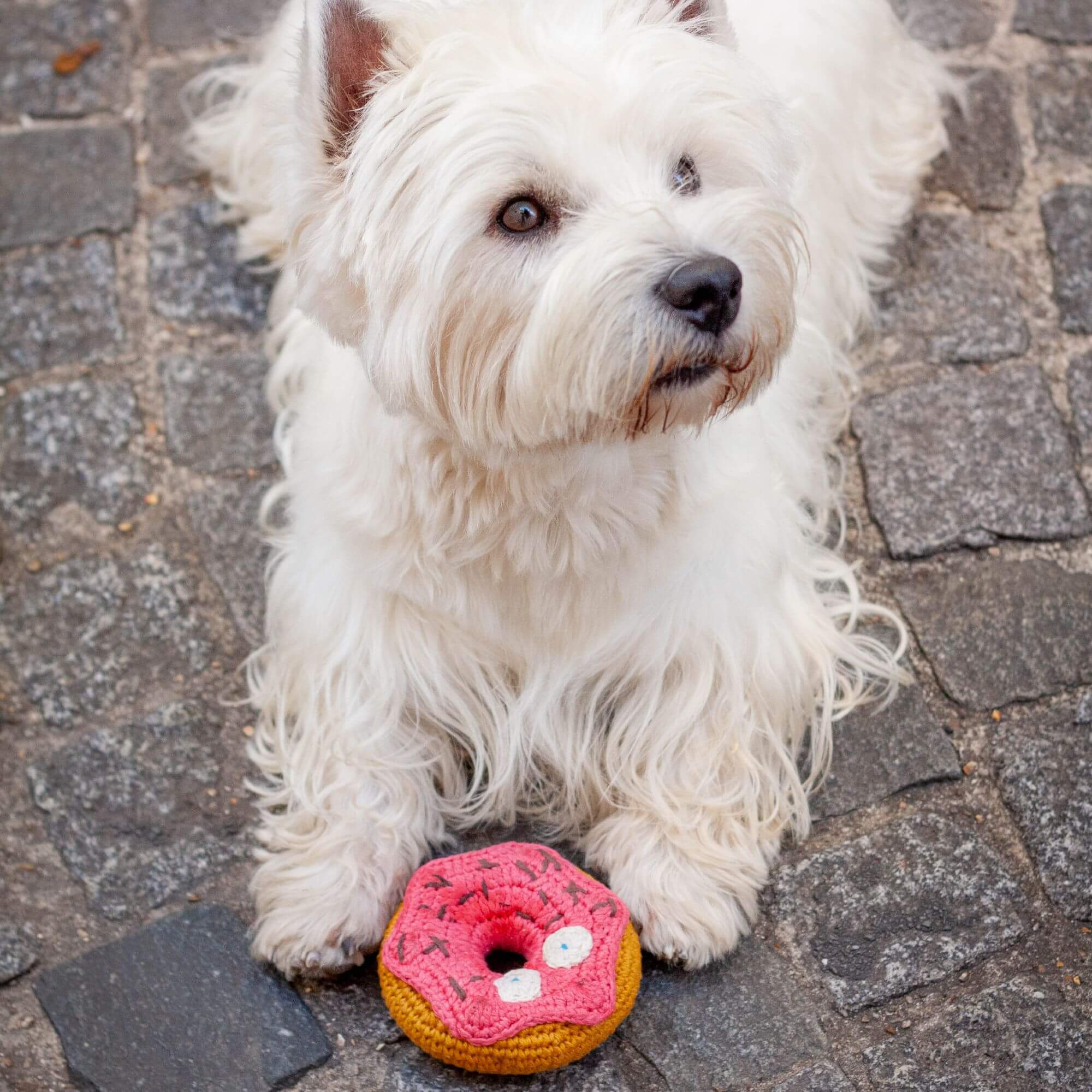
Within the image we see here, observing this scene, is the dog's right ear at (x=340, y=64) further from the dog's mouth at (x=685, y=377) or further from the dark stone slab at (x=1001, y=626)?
the dark stone slab at (x=1001, y=626)

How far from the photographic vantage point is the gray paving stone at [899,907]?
2443mm

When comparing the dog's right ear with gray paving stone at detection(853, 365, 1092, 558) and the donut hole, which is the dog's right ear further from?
gray paving stone at detection(853, 365, 1092, 558)

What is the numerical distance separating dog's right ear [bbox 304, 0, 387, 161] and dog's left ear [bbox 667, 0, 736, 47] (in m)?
0.54

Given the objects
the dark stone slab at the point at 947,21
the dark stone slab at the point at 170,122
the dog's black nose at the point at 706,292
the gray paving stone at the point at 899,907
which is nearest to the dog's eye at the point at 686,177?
the dog's black nose at the point at 706,292

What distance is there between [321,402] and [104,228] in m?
1.54

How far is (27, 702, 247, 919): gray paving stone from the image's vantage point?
2.67 meters

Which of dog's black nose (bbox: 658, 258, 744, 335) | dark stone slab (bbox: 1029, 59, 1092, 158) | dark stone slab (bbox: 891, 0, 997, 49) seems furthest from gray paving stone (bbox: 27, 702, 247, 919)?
dark stone slab (bbox: 891, 0, 997, 49)

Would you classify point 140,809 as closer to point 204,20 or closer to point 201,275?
point 201,275

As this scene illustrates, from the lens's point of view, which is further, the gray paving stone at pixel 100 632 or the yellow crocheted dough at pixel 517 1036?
the gray paving stone at pixel 100 632

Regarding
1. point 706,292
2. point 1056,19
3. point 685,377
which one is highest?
point 706,292

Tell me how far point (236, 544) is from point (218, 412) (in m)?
0.44

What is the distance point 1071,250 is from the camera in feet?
12.0

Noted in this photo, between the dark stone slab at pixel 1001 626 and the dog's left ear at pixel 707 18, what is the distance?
4.40ft

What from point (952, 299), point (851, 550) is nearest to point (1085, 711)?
point (851, 550)
